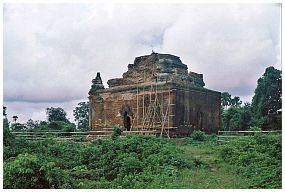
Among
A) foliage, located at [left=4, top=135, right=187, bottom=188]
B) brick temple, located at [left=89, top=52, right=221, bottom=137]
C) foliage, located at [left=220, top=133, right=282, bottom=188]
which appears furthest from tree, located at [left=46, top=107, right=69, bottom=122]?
foliage, located at [left=220, top=133, right=282, bottom=188]

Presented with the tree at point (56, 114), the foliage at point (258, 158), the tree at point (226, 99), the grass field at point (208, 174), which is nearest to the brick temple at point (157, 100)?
A: the grass field at point (208, 174)

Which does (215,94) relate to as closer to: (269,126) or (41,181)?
(269,126)

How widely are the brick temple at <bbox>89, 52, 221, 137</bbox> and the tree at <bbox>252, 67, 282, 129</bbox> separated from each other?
3894mm

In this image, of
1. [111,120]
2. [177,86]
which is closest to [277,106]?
[177,86]

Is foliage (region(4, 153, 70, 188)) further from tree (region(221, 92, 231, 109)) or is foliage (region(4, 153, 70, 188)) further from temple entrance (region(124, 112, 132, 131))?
tree (region(221, 92, 231, 109))

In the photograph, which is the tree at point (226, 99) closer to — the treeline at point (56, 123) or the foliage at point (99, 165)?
the treeline at point (56, 123)

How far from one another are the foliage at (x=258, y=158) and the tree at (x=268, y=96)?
44.5 feet

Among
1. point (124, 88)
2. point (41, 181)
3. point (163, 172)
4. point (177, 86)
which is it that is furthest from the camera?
point (124, 88)

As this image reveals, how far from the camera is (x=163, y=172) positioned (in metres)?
10.9

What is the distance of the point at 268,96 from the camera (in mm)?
27391

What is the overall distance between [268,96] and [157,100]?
29.9 feet

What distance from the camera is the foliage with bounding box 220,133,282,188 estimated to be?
31.9ft

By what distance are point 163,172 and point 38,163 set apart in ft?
10.2

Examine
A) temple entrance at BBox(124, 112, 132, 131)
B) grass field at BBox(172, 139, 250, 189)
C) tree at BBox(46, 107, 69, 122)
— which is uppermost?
tree at BBox(46, 107, 69, 122)
